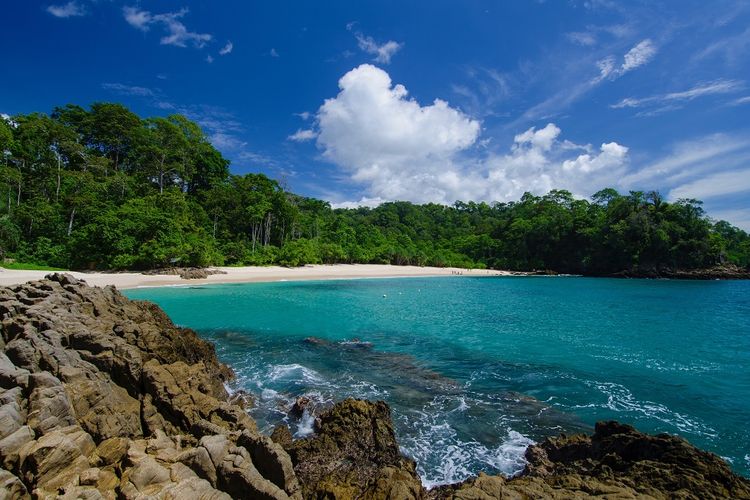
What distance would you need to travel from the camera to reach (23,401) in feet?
18.1

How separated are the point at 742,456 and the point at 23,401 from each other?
13778mm

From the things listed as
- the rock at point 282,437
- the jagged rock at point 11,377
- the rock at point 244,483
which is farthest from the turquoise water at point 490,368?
the jagged rock at point 11,377

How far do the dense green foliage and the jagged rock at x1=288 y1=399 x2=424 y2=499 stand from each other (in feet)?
128

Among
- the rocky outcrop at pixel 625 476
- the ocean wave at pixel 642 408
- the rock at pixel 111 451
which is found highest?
the rock at pixel 111 451

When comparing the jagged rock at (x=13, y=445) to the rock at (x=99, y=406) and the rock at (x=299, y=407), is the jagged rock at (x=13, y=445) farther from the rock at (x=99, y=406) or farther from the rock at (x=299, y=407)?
the rock at (x=299, y=407)

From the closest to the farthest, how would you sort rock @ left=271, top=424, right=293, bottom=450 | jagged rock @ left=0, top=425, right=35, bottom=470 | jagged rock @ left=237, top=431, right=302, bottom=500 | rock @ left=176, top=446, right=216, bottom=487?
1. jagged rock @ left=0, top=425, right=35, bottom=470
2. rock @ left=176, top=446, right=216, bottom=487
3. jagged rock @ left=237, top=431, right=302, bottom=500
4. rock @ left=271, top=424, right=293, bottom=450

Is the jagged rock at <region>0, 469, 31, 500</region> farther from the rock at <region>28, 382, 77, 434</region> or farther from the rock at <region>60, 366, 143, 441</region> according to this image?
the rock at <region>60, 366, 143, 441</region>

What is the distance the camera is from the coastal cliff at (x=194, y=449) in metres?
4.55

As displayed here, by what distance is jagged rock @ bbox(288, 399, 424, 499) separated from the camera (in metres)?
5.44

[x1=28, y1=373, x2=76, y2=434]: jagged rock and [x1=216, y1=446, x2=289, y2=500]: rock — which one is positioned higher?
[x1=28, y1=373, x2=76, y2=434]: jagged rock

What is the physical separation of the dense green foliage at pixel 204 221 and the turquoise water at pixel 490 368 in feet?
63.2

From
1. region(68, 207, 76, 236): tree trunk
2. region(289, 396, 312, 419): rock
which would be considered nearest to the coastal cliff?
region(289, 396, 312, 419): rock

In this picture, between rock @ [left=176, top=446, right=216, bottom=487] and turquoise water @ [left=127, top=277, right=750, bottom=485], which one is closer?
rock @ [left=176, top=446, right=216, bottom=487]

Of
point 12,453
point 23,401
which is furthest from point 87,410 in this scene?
point 12,453
